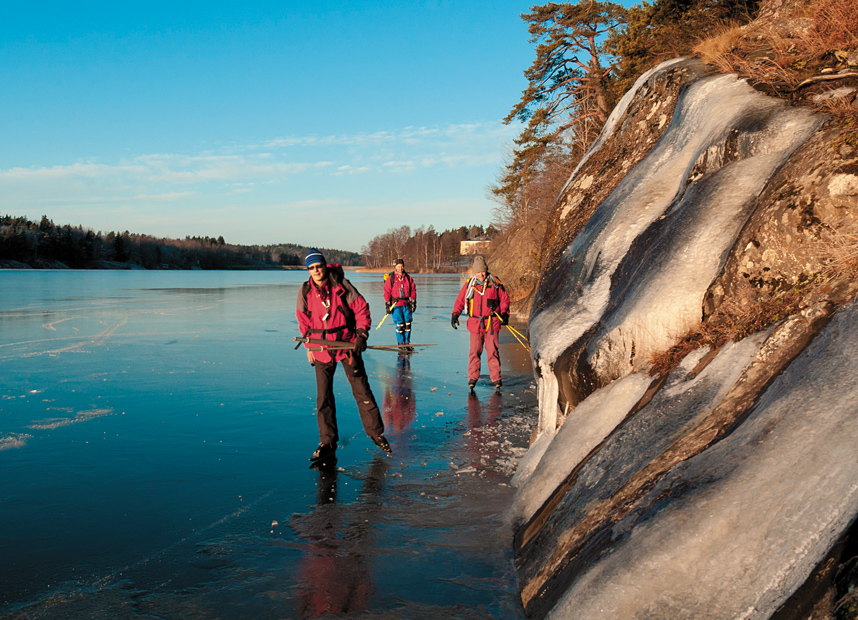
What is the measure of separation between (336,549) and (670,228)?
11.8 ft

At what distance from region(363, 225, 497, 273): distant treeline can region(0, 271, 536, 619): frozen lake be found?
119186 mm

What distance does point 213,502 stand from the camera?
4.77 m

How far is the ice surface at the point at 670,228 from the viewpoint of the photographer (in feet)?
14.1

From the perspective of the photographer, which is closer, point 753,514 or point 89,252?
point 753,514

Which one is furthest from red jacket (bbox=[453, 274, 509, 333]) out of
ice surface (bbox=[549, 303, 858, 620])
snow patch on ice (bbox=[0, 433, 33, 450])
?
ice surface (bbox=[549, 303, 858, 620])

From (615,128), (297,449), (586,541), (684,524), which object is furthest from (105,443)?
(615,128)

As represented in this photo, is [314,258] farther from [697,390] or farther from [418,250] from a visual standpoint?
[418,250]

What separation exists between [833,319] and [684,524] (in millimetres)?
1368

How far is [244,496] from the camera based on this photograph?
4.90 meters

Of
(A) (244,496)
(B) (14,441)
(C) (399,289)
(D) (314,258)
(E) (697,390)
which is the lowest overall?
(A) (244,496)

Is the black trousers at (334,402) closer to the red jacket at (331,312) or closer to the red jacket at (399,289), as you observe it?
the red jacket at (331,312)

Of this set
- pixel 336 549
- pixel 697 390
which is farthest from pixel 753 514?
pixel 336 549

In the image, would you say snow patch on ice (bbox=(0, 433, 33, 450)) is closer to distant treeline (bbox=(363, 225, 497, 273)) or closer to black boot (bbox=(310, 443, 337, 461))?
black boot (bbox=(310, 443, 337, 461))

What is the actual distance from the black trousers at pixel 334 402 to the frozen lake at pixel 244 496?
326mm
